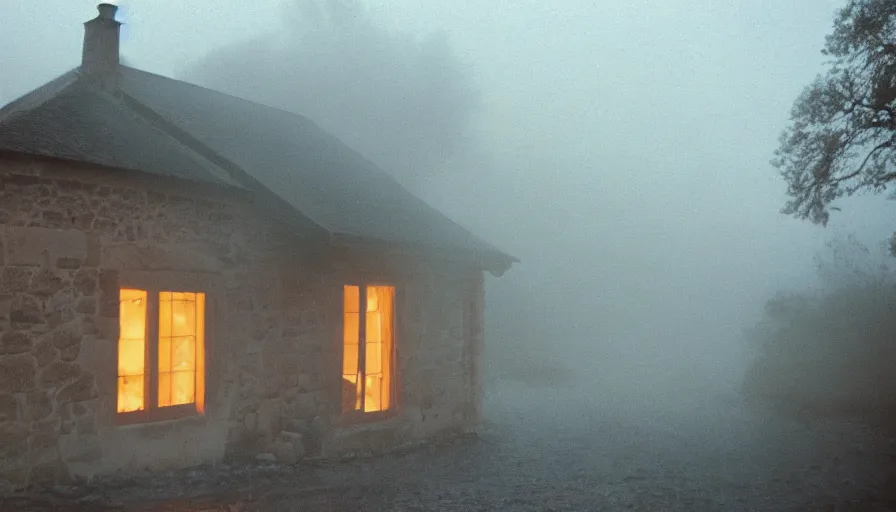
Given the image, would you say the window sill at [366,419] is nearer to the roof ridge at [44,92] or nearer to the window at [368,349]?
the window at [368,349]

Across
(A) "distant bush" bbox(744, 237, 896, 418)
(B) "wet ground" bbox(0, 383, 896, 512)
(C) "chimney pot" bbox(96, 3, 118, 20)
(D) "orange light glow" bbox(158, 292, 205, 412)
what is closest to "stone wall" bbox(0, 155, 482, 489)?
(D) "orange light glow" bbox(158, 292, 205, 412)

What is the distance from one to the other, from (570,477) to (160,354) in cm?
515

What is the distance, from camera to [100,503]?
6.88m

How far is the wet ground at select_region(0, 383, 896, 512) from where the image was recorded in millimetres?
7430

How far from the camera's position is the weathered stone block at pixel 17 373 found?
22.3 ft

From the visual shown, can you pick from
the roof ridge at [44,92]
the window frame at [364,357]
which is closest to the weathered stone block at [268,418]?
the window frame at [364,357]

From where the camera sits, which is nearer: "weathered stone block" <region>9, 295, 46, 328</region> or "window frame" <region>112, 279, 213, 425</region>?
"weathered stone block" <region>9, 295, 46, 328</region>

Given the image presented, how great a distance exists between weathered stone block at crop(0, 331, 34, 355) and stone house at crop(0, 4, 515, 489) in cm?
1

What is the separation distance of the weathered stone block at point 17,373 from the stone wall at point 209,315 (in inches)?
0.5

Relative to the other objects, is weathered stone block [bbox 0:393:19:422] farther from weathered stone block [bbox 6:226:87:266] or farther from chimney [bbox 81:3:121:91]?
chimney [bbox 81:3:121:91]

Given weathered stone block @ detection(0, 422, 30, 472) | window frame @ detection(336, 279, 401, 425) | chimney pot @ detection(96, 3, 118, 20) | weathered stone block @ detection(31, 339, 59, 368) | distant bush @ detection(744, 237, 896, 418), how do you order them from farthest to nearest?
distant bush @ detection(744, 237, 896, 418) < chimney pot @ detection(96, 3, 118, 20) < window frame @ detection(336, 279, 401, 425) < weathered stone block @ detection(31, 339, 59, 368) < weathered stone block @ detection(0, 422, 30, 472)

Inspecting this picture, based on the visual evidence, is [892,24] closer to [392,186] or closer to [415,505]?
[392,186]

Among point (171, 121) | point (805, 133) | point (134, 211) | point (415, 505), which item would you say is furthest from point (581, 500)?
point (805, 133)

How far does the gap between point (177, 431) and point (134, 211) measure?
7.96 feet
